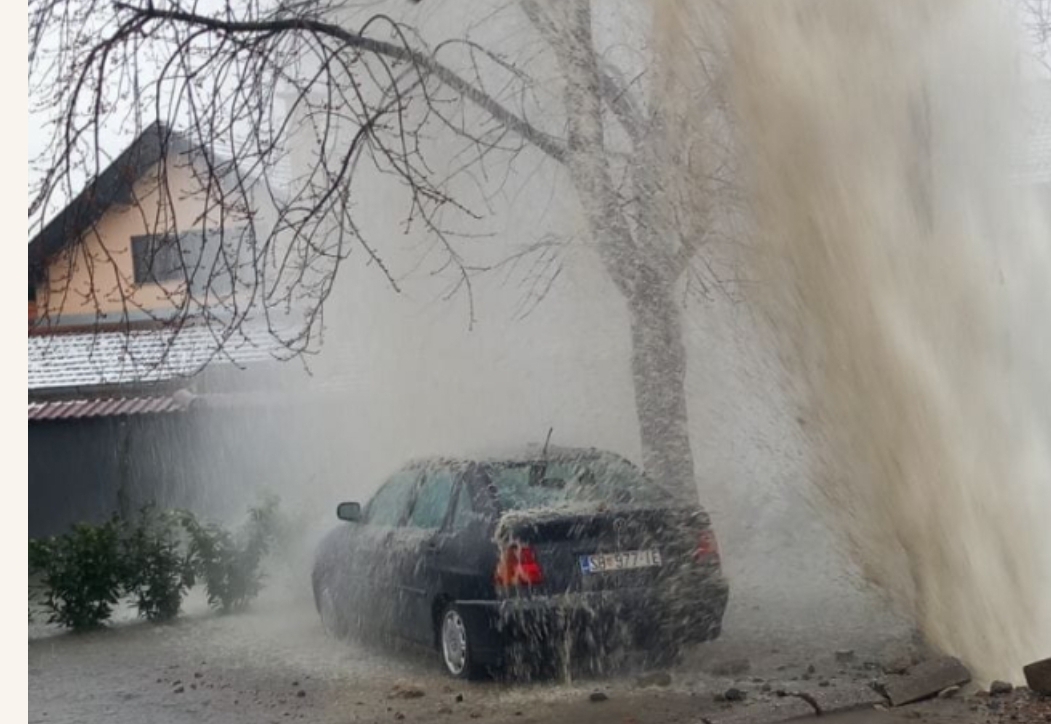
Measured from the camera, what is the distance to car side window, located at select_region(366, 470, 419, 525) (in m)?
6.88

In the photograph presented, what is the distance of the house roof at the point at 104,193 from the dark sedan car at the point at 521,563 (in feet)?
5.93

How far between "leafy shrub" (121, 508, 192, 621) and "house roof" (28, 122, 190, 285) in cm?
127

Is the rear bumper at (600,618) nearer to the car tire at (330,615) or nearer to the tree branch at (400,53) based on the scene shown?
the car tire at (330,615)

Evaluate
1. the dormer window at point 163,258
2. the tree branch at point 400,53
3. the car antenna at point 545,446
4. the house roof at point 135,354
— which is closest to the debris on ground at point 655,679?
the car antenna at point 545,446

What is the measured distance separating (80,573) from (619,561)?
2500mm

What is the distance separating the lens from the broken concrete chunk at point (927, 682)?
624 cm

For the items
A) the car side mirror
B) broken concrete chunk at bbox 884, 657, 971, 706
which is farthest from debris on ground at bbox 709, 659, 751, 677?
the car side mirror

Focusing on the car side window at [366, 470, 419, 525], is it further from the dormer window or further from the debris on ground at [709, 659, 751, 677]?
the debris on ground at [709, 659, 751, 677]

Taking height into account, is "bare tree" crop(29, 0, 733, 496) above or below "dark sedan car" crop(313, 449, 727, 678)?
above

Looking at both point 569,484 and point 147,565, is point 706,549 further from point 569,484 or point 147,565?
point 147,565

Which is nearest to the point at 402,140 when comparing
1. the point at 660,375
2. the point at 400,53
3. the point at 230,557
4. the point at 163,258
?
the point at 400,53

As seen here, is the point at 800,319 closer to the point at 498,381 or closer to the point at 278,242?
the point at 498,381

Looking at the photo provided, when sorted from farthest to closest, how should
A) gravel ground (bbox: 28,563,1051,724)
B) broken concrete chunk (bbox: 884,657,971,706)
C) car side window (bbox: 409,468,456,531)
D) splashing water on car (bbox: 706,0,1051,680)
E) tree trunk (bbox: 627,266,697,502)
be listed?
1. tree trunk (bbox: 627,266,697,502)
2. car side window (bbox: 409,468,456,531)
3. splashing water on car (bbox: 706,0,1051,680)
4. broken concrete chunk (bbox: 884,657,971,706)
5. gravel ground (bbox: 28,563,1051,724)

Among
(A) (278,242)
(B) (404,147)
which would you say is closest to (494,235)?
(B) (404,147)
